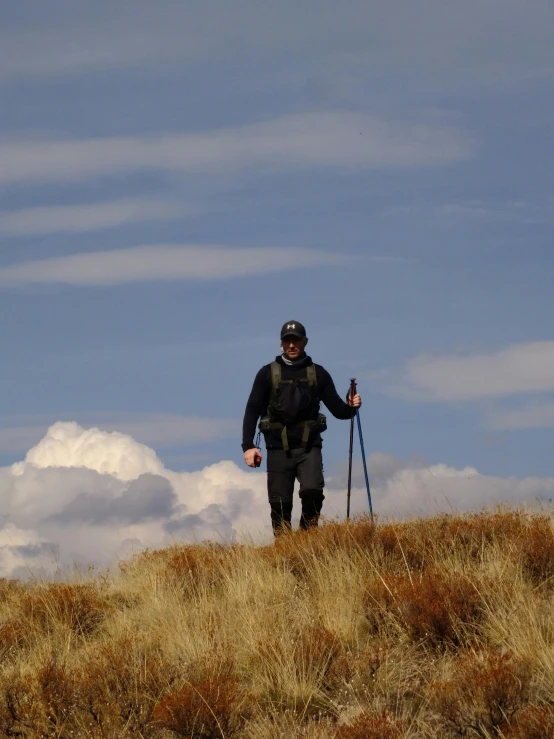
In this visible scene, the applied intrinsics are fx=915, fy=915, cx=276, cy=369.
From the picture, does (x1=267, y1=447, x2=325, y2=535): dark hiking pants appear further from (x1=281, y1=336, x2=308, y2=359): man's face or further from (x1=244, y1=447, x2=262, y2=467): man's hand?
(x1=281, y1=336, x2=308, y2=359): man's face

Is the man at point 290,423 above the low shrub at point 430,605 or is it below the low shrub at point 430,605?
above

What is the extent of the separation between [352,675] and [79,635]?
3.37 meters

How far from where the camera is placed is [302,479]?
10500 millimetres

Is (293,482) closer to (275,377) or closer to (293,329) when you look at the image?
(275,377)

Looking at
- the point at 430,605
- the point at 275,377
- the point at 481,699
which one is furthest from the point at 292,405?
the point at 481,699

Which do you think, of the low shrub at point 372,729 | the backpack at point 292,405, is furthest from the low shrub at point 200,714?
the backpack at point 292,405

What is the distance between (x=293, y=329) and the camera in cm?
1042

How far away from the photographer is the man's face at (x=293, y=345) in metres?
10.5

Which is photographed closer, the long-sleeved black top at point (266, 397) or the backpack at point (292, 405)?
the backpack at point (292, 405)

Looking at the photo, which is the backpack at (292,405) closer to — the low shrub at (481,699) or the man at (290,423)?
the man at (290,423)

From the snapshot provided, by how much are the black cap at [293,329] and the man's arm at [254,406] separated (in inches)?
19.3

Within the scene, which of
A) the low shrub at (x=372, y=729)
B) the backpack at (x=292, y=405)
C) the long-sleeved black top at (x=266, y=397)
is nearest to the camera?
the low shrub at (x=372, y=729)

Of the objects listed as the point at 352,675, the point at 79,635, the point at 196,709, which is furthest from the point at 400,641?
the point at 79,635

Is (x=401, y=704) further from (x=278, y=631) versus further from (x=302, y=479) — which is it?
(x=302, y=479)
